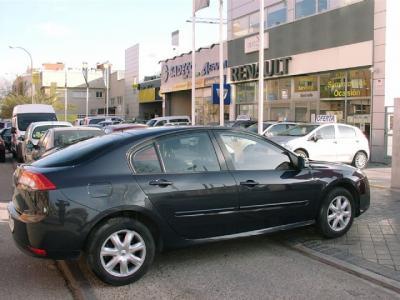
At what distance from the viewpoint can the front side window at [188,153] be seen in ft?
17.2

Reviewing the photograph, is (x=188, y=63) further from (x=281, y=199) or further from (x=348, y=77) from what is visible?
(x=281, y=199)

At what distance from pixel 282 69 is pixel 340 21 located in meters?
4.23

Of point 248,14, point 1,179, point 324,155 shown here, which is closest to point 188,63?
point 248,14

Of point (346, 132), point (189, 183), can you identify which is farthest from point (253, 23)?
point (189, 183)

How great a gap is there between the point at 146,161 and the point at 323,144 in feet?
37.5

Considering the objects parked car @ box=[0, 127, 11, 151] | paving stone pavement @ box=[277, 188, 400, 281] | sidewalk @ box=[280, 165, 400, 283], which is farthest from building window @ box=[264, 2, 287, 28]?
paving stone pavement @ box=[277, 188, 400, 281]

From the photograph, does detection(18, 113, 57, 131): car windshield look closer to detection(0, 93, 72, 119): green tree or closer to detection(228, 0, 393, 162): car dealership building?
detection(228, 0, 393, 162): car dealership building

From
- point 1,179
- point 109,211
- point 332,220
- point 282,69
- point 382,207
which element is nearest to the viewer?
point 109,211

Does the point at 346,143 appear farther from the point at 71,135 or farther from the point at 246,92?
the point at 246,92

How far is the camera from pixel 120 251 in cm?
479

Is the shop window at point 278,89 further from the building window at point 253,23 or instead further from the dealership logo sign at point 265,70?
the building window at point 253,23

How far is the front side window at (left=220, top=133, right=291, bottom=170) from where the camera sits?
5645mm

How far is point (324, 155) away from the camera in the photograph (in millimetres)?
15695

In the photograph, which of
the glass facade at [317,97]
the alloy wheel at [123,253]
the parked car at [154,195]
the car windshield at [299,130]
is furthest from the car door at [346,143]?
the alloy wheel at [123,253]
